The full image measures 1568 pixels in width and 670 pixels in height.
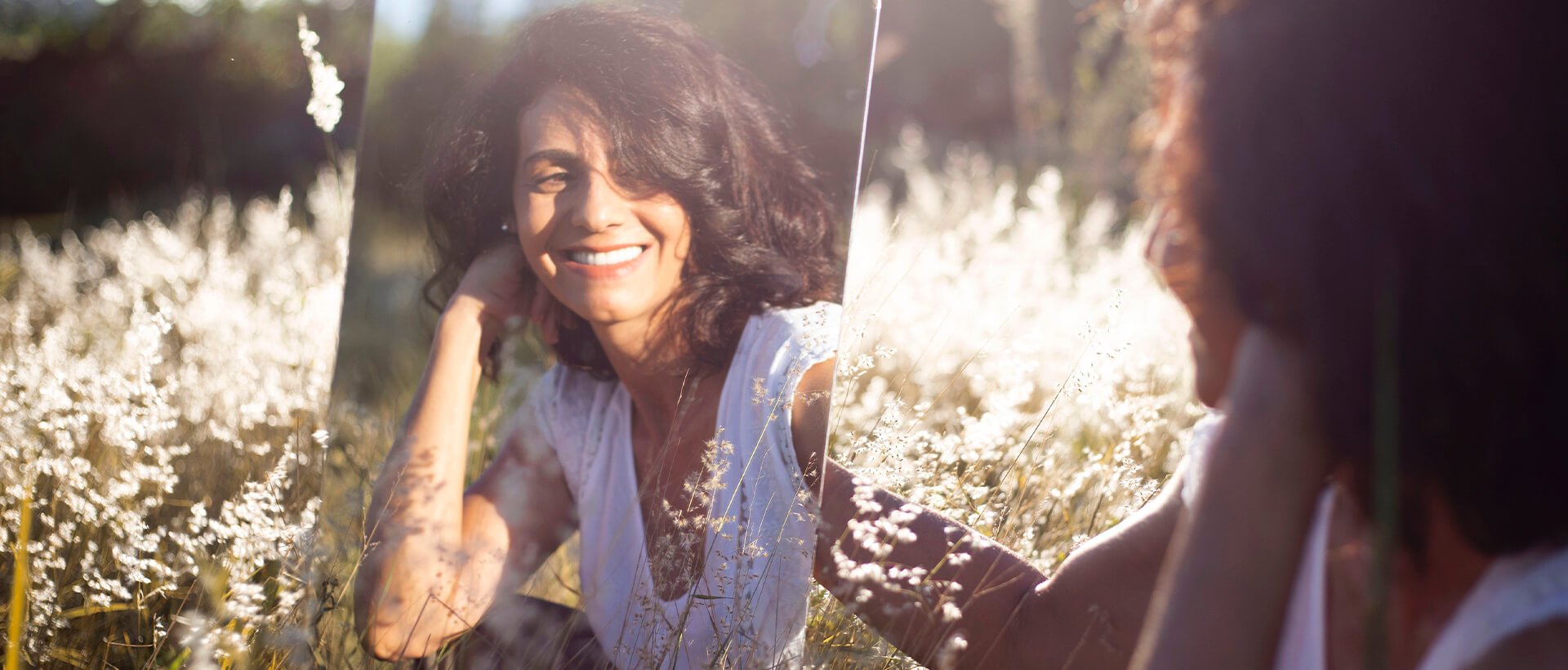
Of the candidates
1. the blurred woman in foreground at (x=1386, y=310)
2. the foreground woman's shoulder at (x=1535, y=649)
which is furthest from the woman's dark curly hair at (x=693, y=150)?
the foreground woman's shoulder at (x=1535, y=649)

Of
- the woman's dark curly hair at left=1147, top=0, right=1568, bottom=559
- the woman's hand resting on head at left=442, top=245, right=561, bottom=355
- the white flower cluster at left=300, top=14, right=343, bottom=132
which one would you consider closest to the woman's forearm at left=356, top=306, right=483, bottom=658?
the woman's hand resting on head at left=442, top=245, right=561, bottom=355

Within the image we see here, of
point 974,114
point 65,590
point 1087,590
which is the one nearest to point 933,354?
point 1087,590

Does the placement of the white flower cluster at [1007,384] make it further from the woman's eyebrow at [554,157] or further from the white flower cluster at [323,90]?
the white flower cluster at [323,90]

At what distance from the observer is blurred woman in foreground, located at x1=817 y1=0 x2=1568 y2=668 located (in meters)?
0.79

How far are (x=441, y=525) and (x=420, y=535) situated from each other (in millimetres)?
35

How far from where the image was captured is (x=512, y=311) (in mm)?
1690

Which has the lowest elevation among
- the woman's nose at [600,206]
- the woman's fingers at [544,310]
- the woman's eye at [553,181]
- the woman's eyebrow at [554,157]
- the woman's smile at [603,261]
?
the woman's fingers at [544,310]

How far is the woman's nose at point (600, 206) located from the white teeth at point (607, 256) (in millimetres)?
43

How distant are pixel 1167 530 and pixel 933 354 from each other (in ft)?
5.36

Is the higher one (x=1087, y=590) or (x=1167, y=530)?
(x=1167, y=530)

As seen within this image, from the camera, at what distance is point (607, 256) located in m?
1.64

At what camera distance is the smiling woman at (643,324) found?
1.53 meters

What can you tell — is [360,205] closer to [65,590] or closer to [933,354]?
[65,590]

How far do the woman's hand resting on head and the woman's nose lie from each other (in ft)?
0.47
